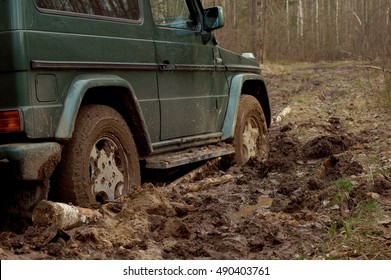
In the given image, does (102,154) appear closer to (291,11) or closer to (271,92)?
(271,92)

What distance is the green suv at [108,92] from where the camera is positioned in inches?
167

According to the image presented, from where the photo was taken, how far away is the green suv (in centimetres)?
423

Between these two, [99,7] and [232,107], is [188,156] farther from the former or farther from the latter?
[99,7]

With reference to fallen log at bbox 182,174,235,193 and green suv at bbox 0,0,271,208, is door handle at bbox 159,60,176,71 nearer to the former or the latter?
green suv at bbox 0,0,271,208

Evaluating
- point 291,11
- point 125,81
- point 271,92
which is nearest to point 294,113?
point 271,92

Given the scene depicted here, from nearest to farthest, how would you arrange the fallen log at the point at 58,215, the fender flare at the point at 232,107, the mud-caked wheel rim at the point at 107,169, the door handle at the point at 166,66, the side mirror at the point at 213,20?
1. the fallen log at the point at 58,215
2. the mud-caked wheel rim at the point at 107,169
3. the door handle at the point at 166,66
4. the side mirror at the point at 213,20
5. the fender flare at the point at 232,107

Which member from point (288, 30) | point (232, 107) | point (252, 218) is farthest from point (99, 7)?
point (288, 30)

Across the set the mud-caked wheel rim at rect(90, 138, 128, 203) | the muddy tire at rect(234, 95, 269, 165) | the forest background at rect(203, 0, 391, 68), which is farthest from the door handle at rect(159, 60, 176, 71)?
the forest background at rect(203, 0, 391, 68)

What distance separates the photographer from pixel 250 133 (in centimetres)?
740

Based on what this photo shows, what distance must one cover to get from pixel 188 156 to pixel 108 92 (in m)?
1.21

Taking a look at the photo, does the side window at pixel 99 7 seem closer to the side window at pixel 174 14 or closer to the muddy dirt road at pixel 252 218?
the side window at pixel 174 14

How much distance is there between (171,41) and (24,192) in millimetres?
2063

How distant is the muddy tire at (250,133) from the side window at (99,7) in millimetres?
2036

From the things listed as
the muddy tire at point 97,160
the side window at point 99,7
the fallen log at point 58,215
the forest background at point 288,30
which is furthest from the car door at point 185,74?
the forest background at point 288,30
